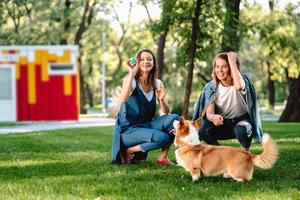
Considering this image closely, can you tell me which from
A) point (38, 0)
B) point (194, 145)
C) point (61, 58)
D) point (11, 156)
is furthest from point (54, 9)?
point (194, 145)

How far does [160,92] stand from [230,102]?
0.85 m

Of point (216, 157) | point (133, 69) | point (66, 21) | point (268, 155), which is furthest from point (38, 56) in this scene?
point (268, 155)

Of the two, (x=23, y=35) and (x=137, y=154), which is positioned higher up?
(x=23, y=35)

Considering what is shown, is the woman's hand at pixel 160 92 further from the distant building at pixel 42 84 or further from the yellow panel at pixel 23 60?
the yellow panel at pixel 23 60

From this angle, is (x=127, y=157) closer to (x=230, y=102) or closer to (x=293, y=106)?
(x=230, y=102)

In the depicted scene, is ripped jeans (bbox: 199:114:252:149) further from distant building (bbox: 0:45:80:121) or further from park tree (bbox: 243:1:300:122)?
distant building (bbox: 0:45:80:121)

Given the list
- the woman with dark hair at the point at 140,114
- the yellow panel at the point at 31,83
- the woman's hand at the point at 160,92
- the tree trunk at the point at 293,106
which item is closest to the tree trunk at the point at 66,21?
the yellow panel at the point at 31,83

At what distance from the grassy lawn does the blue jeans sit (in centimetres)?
28

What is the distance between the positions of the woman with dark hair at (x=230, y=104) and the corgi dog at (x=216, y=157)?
74 cm

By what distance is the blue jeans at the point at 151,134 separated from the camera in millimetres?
6820

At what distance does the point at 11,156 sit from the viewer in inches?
347

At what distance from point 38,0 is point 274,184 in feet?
92.8

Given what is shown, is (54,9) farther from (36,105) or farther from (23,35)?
(36,105)

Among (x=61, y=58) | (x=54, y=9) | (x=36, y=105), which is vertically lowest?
(x=36, y=105)
